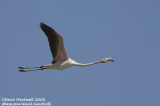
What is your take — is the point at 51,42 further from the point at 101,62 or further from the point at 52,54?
the point at 101,62

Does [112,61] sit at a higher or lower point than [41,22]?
lower

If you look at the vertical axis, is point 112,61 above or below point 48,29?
below

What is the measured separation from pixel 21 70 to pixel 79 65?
410cm

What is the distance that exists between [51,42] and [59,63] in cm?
164

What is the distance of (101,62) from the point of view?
29.9 metres

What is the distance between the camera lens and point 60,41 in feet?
94.2

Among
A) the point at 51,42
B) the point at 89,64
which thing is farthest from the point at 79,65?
the point at 51,42

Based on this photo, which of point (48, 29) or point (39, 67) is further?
point (39, 67)

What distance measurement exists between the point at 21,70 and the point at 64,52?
3539 millimetres

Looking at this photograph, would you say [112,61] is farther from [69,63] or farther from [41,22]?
[41,22]

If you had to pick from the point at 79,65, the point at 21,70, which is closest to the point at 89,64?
the point at 79,65

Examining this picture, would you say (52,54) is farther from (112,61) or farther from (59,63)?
(112,61)

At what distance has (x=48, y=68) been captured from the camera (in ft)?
98.6

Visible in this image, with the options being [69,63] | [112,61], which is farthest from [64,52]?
[112,61]
